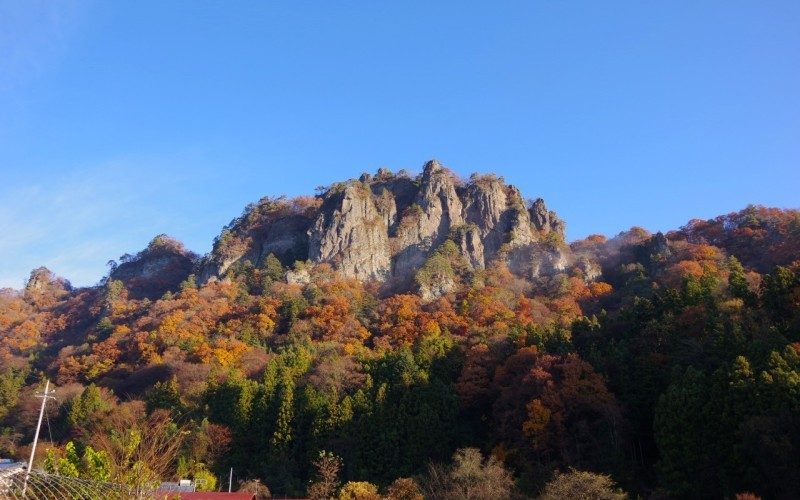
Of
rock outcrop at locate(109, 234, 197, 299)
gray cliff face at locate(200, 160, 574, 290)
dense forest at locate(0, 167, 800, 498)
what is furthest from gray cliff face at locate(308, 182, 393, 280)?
rock outcrop at locate(109, 234, 197, 299)

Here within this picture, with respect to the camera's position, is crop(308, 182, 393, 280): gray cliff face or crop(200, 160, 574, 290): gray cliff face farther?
crop(200, 160, 574, 290): gray cliff face

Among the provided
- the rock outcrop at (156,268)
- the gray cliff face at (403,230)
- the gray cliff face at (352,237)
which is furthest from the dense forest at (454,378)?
the rock outcrop at (156,268)

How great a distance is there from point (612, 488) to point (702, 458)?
355 centimetres

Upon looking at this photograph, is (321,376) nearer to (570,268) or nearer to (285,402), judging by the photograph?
(285,402)

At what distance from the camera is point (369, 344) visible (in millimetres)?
50625

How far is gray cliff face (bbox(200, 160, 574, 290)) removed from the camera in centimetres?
6781

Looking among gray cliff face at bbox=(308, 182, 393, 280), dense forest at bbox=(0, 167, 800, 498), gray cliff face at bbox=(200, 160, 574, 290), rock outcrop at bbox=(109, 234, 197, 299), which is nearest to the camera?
dense forest at bbox=(0, 167, 800, 498)

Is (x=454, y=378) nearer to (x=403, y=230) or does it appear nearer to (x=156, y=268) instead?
(x=403, y=230)

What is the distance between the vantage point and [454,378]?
3884 cm

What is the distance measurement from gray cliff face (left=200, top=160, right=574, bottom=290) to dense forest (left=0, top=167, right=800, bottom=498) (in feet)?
7.04

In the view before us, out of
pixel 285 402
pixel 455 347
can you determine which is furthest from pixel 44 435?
pixel 455 347

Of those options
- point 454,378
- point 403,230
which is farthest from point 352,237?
point 454,378

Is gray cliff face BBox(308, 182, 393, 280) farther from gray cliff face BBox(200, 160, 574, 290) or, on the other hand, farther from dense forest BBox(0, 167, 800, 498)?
dense forest BBox(0, 167, 800, 498)

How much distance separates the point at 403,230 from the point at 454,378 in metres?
35.2
